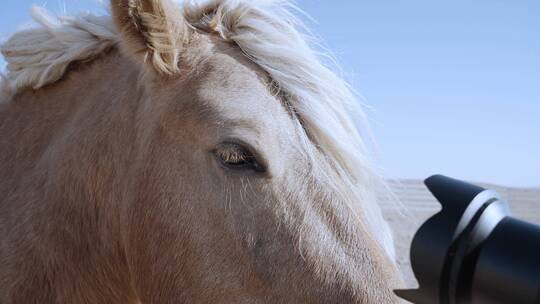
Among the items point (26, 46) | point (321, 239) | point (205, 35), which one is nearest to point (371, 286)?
point (321, 239)

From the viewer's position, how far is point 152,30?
230cm

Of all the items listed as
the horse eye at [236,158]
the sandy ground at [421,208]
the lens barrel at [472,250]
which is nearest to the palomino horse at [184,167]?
the horse eye at [236,158]

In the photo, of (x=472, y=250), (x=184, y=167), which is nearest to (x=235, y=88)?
(x=184, y=167)

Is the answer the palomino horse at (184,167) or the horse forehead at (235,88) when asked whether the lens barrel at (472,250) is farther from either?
the horse forehead at (235,88)

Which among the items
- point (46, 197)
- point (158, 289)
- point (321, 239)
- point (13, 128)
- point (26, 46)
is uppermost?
point (26, 46)

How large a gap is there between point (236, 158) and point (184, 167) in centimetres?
27

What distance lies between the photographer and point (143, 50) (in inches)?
92.8

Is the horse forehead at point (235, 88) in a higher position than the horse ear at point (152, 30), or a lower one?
lower

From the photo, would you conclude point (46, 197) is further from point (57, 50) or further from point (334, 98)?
point (334, 98)

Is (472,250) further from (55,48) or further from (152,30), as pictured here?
(55,48)

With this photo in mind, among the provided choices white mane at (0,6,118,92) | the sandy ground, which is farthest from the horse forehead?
the sandy ground

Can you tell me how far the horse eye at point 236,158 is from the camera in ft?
6.68

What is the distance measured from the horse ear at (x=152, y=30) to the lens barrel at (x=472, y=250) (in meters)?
1.60

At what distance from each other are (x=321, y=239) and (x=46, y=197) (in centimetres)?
138
